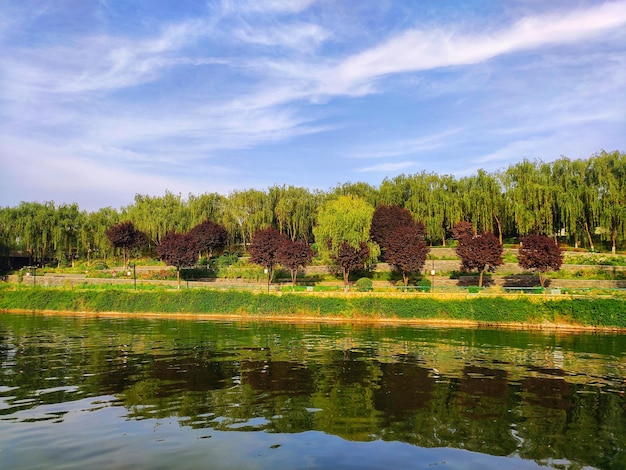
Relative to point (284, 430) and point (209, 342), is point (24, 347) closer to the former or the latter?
point (209, 342)

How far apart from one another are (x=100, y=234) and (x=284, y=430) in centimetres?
6862

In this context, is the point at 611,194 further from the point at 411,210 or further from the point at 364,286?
the point at 364,286

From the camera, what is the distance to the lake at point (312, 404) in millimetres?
10922

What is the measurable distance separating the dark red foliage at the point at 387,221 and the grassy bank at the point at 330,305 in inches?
789

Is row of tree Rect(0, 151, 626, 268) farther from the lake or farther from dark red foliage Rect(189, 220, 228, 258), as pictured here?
the lake

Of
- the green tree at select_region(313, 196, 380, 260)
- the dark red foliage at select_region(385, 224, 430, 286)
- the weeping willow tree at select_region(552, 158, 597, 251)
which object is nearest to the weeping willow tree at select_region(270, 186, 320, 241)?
the green tree at select_region(313, 196, 380, 260)

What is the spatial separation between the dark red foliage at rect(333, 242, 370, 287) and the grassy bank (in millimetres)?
7670

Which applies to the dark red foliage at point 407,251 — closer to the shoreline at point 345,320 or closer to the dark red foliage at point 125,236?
the shoreline at point 345,320

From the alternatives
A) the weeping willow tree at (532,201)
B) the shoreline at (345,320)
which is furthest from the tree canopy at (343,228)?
the weeping willow tree at (532,201)

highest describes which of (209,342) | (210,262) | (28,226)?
(28,226)

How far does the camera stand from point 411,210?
6512cm

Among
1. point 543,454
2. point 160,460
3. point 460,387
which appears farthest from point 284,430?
point 460,387

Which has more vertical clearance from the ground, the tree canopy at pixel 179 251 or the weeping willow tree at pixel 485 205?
the weeping willow tree at pixel 485 205

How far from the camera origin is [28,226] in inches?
2680
